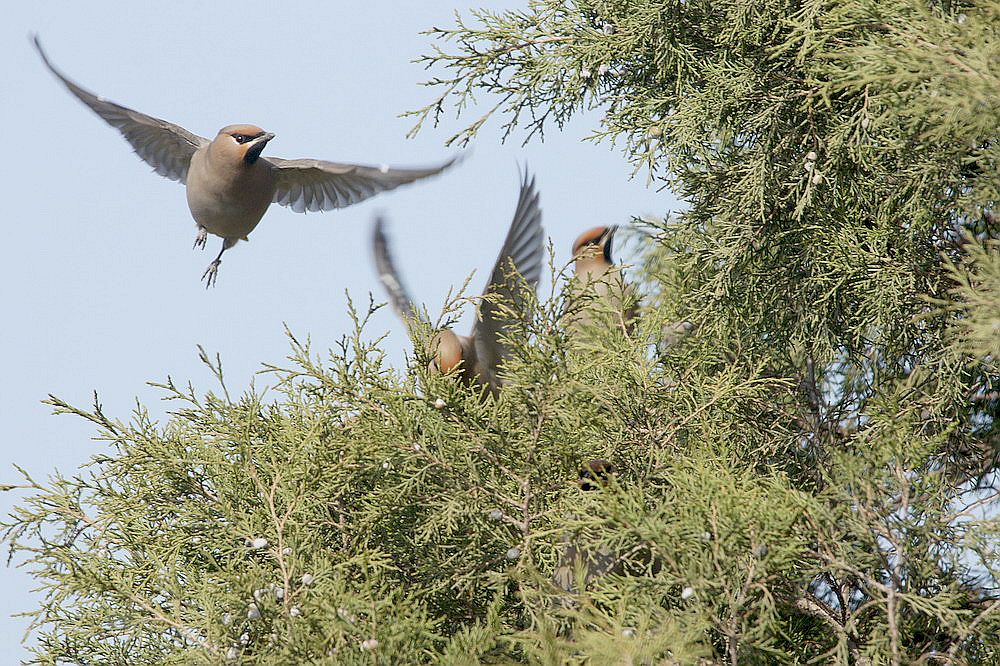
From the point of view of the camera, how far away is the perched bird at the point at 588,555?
2.66 metres

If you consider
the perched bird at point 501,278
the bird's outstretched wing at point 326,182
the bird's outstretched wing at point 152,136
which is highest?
the bird's outstretched wing at point 152,136

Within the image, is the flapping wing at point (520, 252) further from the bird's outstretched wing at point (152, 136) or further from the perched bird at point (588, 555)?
the bird's outstretched wing at point (152, 136)

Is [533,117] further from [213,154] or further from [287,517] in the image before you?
[213,154]

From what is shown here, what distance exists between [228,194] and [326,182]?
0.52 m

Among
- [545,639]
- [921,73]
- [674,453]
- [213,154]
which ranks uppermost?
[213,154]

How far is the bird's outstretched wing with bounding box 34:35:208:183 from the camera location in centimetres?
551

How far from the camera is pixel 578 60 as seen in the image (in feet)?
11.5

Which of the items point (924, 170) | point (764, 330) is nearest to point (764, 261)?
point (764, 330)

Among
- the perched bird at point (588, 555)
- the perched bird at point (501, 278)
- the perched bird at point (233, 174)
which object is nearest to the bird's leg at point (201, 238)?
the perched bird at point (233, 174)

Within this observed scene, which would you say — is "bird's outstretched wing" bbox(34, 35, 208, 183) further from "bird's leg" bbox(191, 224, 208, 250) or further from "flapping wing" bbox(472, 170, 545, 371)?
"flapping wing" bbox(472, 170, 545, 371)

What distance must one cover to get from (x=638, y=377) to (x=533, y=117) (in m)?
1.11

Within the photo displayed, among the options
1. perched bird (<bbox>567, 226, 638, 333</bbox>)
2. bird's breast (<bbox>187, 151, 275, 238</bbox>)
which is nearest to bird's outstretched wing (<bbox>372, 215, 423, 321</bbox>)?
bird's breast (<bbox>187, 151, 275, 238</bbox>)

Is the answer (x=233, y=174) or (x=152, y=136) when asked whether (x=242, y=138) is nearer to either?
(x=233, y=174)

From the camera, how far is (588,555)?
8.72 feet
